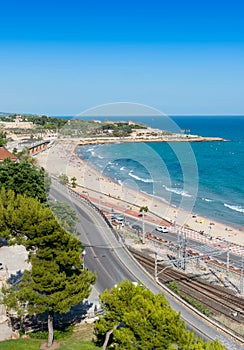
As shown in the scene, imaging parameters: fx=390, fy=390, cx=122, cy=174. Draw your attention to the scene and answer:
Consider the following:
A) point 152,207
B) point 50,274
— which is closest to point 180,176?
point 152,207

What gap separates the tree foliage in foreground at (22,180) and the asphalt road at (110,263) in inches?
104

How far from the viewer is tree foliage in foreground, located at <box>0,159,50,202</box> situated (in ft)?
94.3

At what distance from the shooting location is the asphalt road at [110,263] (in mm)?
17969

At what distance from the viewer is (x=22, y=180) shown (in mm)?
29188

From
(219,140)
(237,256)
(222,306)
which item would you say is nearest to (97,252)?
(222,306)

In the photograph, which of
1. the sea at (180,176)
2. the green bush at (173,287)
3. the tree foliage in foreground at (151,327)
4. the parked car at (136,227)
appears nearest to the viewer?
the tree foliage in foreground at (151,327)

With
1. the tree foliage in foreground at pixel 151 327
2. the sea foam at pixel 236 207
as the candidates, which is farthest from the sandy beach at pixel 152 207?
the tree foliage in foreground at pixel 151 327

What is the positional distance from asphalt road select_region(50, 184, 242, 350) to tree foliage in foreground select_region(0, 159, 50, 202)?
8.67 ft

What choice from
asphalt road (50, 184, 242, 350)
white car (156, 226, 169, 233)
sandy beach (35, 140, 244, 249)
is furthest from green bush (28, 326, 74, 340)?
white car (156, 226, 169, 233)

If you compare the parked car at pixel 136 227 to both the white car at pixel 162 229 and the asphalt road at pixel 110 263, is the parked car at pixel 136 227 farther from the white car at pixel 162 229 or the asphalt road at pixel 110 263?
the asphalt road at pixel 110 263

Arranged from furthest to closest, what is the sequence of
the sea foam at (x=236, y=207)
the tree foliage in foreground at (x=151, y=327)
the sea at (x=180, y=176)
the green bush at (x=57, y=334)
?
the sea foam at (x=236, y=207) < the sea at (x=180, y=176) < the green bush at (x=57, y=334) < the tree foliage in foreground at (x=151, y=327)

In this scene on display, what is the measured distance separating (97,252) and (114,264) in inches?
98.9

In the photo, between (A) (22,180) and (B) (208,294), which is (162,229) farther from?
(A) (22,180)

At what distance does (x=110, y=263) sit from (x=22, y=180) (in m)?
9.50
